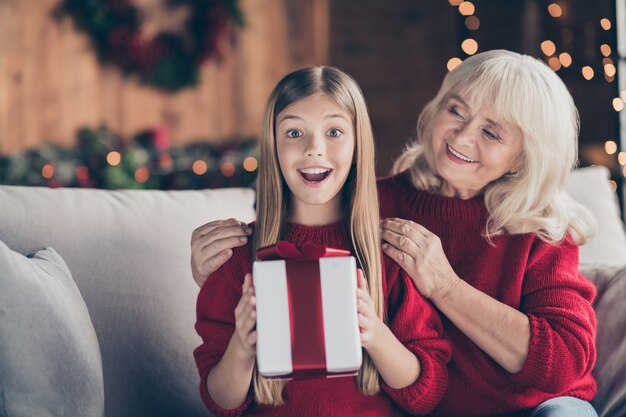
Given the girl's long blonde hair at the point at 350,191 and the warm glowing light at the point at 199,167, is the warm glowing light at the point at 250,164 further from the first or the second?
the girl's long blonde hair at the point at 350,191

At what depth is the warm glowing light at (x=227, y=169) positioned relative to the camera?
13.9 feet

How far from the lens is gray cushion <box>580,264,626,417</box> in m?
1.67

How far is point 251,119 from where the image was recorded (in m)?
4.79

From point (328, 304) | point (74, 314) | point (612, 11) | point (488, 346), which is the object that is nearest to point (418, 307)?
point (488, 346)

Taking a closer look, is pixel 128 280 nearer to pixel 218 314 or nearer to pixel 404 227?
pixel 218 314

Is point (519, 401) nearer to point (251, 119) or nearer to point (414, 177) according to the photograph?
point (414, 177)

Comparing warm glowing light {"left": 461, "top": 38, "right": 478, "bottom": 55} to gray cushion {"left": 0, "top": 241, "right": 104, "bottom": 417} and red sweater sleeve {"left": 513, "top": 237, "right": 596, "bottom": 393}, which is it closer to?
red sweater sleeve {"left": 513, "top": 237, "right": 596, "bottom": 393}

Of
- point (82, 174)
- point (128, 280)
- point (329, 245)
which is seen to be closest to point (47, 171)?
point (82, 174)

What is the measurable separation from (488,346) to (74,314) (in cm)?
85

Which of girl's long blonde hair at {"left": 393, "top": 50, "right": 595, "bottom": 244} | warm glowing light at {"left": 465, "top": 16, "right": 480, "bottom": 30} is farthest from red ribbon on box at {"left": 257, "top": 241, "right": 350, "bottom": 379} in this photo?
warm glowing light at {"left": 465, "top": 16, "right": 480, "bottom": 30}

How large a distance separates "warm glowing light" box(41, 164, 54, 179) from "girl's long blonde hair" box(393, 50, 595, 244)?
2.61 meters

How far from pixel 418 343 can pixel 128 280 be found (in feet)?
2.36

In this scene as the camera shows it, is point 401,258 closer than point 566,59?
Yes

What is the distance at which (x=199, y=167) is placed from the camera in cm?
425
